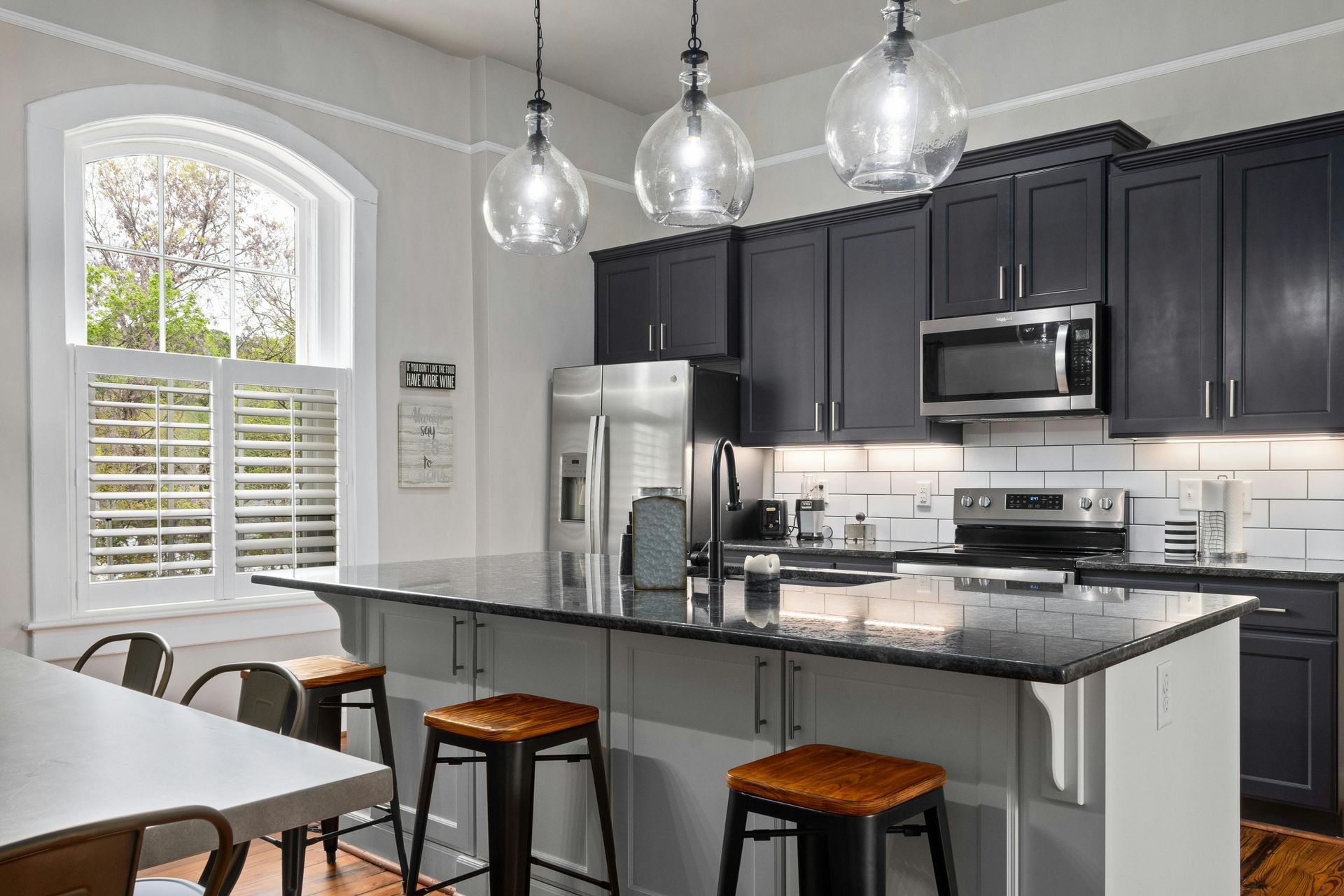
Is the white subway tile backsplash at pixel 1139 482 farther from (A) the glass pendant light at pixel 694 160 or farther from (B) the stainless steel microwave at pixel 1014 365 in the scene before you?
(A) the glass pendant light at pixel 694 160

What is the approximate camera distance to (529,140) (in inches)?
102

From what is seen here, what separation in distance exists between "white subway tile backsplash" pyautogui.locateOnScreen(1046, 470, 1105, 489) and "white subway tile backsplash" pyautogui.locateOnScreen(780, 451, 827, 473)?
118cm

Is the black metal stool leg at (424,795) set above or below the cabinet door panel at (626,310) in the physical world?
below

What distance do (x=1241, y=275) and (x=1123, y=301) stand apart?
0.42m

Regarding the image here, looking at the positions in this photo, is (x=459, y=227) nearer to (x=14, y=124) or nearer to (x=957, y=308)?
(x=14, y=124)

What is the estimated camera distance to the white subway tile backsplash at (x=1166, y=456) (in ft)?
13.4

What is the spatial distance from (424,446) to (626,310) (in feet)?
4.52

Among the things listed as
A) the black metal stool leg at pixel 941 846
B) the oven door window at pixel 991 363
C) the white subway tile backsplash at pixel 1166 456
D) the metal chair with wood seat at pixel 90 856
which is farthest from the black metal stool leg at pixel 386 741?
the white subway tile backsplash at pixel 1166 456

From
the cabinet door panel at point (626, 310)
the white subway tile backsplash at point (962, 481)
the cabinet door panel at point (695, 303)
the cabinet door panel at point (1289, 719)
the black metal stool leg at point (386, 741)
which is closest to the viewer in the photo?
the black metal stool leg at point (386, 741)

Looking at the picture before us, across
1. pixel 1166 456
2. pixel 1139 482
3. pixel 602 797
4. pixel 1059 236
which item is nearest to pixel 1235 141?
pixel 1059 236

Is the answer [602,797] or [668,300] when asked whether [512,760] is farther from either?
[668,300]

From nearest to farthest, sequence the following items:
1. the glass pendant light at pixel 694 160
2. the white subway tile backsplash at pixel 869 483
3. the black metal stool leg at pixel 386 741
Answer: the glass pendant light at pixel 694 160 < the black metal stool leg at pixel 386 741 < the white subway tile backsplash at pixel 869 483

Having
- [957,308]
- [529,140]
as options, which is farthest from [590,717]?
[957,308]

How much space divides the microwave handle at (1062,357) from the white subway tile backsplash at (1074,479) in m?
0.50
